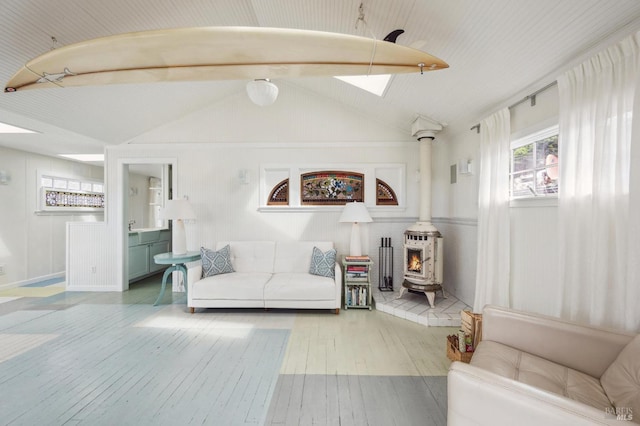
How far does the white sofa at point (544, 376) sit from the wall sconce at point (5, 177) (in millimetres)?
→ 6789

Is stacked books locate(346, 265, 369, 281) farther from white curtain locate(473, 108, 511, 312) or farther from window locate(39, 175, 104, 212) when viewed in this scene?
window locate(39, 175, 104, 212)

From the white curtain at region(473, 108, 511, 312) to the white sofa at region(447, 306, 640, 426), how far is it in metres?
0.87

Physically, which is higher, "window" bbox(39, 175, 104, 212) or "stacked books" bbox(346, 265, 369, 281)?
"window" bbox(39, 175, 104, 212)

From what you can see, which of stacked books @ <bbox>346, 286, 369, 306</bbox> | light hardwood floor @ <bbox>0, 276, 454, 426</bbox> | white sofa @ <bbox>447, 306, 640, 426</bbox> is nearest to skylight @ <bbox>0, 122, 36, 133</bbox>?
light hardwood floor @ <bbox>0, 276, 454, 426</bbox>

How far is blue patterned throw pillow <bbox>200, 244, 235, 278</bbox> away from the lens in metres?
3.68

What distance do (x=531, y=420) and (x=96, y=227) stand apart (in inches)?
220

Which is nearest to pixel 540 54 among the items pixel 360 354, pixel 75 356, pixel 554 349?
pixel 554 349

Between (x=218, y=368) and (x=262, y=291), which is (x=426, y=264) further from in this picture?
(x=218, y=368)

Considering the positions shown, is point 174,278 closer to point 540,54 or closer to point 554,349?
point 554,349

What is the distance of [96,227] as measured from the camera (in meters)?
4.44

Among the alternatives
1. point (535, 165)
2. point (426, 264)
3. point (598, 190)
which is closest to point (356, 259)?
point (426, 264)

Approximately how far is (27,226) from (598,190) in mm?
7585

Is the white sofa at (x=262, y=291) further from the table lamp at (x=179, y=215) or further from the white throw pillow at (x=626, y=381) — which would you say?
the white throw pillow at (x=626, y=381)

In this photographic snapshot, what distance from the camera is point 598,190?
171 centimetres
